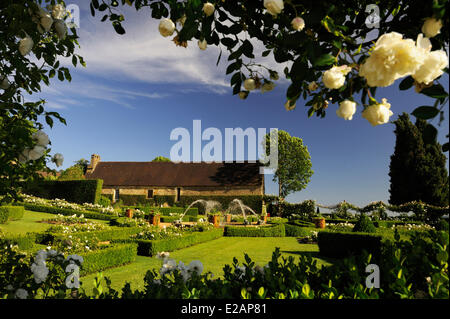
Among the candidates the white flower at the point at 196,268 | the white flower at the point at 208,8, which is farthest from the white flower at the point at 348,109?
the white flower at the point at 196,268

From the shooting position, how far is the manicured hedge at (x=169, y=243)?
11.1 m

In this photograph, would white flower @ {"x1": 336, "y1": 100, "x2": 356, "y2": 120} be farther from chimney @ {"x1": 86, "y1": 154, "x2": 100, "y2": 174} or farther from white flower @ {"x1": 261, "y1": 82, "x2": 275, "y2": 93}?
chimney @ {"x1": 86, "y1": 154, "x2": 100, "y2": 174}

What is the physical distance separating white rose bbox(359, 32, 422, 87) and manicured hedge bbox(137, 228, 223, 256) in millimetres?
10886

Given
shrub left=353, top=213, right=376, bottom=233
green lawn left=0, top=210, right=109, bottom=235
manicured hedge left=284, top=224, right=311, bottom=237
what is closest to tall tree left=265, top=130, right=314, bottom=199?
manicured hedge left=284, top=224, right=311, bottom=237

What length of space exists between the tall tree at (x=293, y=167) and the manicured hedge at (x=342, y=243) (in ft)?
79.9

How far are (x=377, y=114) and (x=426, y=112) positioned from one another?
27cm

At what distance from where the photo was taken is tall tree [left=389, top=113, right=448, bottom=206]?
94.7 ft

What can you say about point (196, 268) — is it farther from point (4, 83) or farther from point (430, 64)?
point (4, 83)

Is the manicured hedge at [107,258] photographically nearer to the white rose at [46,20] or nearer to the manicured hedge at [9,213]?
the white rose at [46,20]

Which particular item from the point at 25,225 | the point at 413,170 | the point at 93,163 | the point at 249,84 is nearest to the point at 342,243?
the point at 249,84

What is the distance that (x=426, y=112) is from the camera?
5.29 feet

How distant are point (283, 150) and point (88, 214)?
2436 centimetres

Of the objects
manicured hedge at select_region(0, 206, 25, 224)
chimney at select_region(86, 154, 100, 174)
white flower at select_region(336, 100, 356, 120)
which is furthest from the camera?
chimney at select_region(86, 154, 100, 174)
